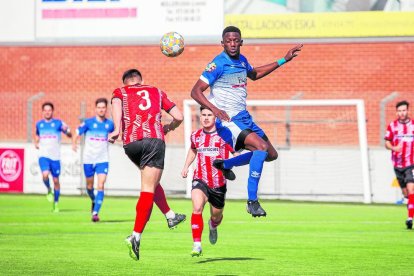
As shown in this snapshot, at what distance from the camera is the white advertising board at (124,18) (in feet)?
113

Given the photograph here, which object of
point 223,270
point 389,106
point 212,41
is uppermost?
point 212,41

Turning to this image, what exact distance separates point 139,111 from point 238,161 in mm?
1508

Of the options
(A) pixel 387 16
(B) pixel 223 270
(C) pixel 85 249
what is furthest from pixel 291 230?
(A) pixel 387 16

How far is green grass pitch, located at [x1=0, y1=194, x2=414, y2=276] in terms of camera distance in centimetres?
1145

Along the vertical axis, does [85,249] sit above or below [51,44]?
below

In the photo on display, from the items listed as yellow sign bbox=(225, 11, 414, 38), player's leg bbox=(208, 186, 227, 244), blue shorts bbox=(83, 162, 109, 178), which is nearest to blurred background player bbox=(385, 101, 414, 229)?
player's leg bbox=(208, 186, 227, 244)

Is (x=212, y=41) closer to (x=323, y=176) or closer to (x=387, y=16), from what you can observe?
(x=387, y=16)

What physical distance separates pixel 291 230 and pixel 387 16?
16877 millimetres

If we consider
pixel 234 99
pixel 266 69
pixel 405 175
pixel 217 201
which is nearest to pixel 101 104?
pixel 405 175

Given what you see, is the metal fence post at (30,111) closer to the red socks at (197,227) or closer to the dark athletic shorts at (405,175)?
the dark athletic shorts at (405,175)

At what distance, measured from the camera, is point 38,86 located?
3491cm

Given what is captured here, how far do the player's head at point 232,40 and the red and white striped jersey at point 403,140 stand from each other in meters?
7.01

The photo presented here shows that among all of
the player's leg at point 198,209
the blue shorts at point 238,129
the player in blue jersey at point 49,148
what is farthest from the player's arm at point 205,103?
the player in blue jersey at point 49,148

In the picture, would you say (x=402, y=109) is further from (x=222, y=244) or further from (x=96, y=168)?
(x=96, y=168)
